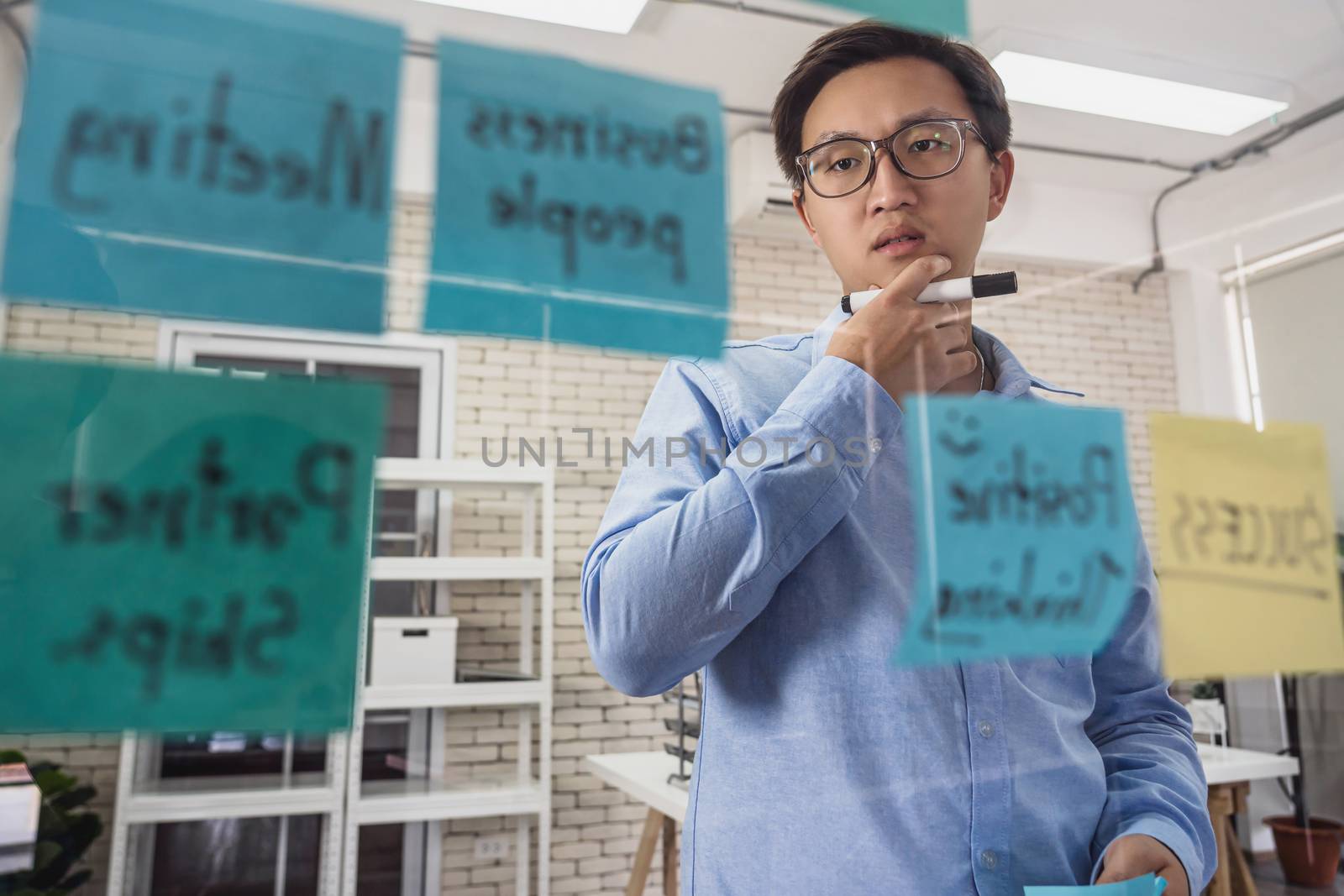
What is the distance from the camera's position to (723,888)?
1.43 ft

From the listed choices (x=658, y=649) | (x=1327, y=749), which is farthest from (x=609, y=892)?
(x=1327, y=749)

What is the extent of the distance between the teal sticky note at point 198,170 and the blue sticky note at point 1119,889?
37 centimetres

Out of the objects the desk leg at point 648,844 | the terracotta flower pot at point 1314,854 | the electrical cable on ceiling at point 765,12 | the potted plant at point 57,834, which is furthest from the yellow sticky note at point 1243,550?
the desk leg at point 648,844

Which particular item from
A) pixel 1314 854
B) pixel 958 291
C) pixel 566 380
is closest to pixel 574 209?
pixel 566 380

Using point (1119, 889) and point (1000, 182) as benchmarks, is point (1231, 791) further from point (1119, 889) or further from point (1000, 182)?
point (1000, 182)

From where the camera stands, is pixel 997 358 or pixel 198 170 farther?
pixel 997 358

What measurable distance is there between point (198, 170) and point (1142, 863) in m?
0.51

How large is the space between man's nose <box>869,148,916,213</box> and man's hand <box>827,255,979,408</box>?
0.08 ft

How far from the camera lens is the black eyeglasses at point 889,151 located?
13.4 inches

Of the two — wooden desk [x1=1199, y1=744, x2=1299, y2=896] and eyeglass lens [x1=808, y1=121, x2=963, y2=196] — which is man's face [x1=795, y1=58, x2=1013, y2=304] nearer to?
eyeglass lens [x1=808, y1=121, x2=963, y2=196]

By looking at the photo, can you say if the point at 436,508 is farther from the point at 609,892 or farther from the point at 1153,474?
the point at 609,892

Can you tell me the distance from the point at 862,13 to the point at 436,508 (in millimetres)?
256

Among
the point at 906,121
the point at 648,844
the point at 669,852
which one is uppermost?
the point at 906,121

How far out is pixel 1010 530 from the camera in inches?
11.7
